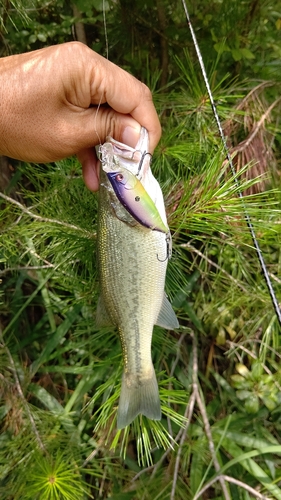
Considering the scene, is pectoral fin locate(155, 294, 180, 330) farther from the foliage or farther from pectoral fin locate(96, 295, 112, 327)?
the foliage

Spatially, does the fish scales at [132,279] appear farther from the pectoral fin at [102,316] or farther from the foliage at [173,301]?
the foliage at [173,301]

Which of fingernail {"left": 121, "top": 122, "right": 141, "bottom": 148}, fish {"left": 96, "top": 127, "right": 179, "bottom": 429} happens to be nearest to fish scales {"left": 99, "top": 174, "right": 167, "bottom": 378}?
fish {"left": 96, "top": 127, "right": 179, "bottom": 429}

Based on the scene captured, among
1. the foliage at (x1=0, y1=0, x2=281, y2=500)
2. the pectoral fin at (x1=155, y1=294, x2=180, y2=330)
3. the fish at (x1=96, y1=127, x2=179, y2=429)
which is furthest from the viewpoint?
the foliage at (x1=0, y1=0, x2=281, y2=500)

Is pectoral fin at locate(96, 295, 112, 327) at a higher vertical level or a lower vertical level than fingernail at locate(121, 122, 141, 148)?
lower

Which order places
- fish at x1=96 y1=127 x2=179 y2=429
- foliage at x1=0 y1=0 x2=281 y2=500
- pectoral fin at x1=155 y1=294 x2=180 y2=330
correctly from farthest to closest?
foliage at x1=0 y1=0 x2=281 y2=500, pectoral fin at x1=155 y1=294 x2=180 y2=330, fish at x1=96 y1=127 x2=179 y2=429

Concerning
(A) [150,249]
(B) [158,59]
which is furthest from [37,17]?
(A) [150,249]

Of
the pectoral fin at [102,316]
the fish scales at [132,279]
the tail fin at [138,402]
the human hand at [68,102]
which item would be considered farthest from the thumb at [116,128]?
the tail fin at [138,402]

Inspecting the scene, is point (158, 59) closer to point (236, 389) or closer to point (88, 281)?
point (88, 281)

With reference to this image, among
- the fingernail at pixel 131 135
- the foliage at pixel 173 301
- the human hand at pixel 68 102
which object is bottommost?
the foliage at pixel 173 301
